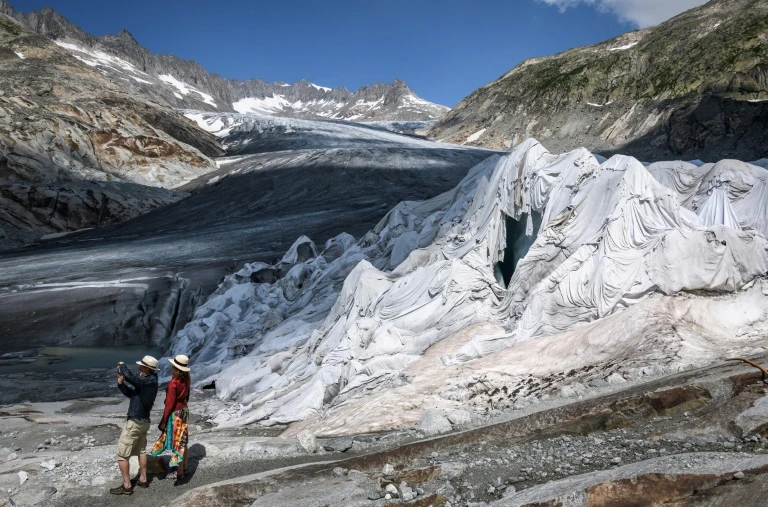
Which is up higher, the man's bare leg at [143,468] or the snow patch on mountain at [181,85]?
the snow patch on mountain at [181,85]

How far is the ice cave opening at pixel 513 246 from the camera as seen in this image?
12.2 m

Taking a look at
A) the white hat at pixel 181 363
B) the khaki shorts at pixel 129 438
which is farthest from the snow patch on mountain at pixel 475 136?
the khaki shorts at pixel 129 438

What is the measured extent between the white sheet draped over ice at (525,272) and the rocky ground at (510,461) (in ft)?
7.52

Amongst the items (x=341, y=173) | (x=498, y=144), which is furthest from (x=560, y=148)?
(x=341, y=173)

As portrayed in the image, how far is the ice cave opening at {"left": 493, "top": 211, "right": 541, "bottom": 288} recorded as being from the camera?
12.2 metres

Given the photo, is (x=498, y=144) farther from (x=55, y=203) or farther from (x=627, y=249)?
(x=627, y=249)

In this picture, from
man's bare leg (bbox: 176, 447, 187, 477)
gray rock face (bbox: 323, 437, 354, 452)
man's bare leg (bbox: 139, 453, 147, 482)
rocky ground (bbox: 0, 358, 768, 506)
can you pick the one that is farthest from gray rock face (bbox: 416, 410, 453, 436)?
man's bare leg (bbox: 139, 453, 147, 482)

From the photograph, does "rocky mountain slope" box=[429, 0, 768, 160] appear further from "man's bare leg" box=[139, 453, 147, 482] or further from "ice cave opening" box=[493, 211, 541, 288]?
"man's bare leg" box=[139, 453, 147, 482]

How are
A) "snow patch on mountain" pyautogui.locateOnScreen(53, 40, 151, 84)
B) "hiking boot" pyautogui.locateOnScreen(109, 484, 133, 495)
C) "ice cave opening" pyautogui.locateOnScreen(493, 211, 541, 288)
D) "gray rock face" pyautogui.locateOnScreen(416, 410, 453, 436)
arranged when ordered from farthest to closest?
"snow patch on mountain" pyautogui.locateOnScreen(53, 40, 151, 84), "ice cave opening" pyautogui.locateOnScreen(493, 211, 541, 288), "gray rock face" pyautogui.locateOnScreen(416, 410, 453, 436), "hiking boot" pyautogui.locateOnScreen(109, 484, 133, 495)

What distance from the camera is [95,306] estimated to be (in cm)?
2209

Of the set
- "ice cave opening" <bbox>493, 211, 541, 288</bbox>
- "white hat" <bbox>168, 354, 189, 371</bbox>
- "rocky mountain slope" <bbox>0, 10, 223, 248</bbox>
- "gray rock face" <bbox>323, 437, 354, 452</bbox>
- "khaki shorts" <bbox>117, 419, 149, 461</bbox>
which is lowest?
"gray rock face" <bbox>323, 437, 354, 452</bbox>

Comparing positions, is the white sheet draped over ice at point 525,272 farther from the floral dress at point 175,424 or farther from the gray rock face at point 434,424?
the floral dress at point 175,424

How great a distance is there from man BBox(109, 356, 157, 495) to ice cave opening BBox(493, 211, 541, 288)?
290 inches

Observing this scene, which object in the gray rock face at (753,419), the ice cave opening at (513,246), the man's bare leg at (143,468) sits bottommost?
the man's bare leg at (143,468)
